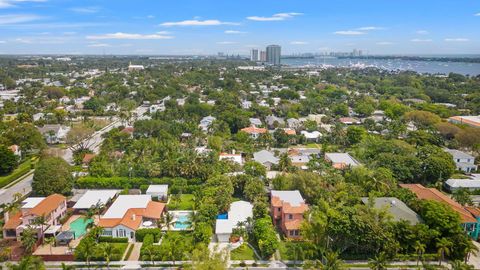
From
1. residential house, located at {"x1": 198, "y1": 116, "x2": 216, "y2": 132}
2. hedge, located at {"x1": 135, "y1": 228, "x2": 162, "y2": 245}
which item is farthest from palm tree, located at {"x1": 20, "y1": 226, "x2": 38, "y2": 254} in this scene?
residential house, located at {"x1": 198, "y1": 116, "x2": 216, "y2": 132}

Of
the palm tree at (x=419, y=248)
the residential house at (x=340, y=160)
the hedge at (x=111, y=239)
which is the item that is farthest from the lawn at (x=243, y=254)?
the residential house at (x=340, y=160)

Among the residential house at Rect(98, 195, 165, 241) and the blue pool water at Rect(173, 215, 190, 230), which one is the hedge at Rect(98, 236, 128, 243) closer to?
the residential house at Rect(98, 195, 165, 241)

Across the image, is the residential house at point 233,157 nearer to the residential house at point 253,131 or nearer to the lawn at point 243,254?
the residential house at point 253,131

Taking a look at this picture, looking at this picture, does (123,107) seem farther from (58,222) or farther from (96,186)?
(58,222)

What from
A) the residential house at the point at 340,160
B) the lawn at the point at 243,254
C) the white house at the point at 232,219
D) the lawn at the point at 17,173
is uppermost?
the residential house at the point at 340,160

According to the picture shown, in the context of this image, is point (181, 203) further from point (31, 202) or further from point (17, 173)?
point (17, 173)

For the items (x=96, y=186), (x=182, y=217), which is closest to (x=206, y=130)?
(x=96, y=186)
